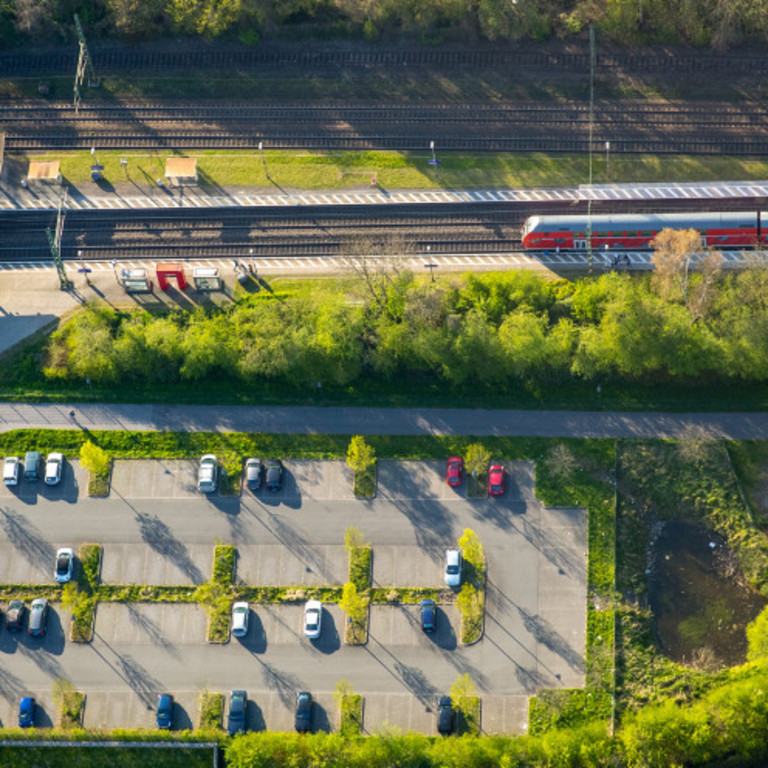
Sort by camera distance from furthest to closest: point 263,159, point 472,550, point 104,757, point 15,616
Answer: point 263,159 → point 15,616 → point 472,550 → point 104,757

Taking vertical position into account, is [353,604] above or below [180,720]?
above

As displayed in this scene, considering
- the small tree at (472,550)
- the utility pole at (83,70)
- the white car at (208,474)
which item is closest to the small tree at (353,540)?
the small tree at (472,550)

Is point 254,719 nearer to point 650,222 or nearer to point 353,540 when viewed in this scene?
point 353,540

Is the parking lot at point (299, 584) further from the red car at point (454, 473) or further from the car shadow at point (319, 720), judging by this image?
the red car at point (454, 473)

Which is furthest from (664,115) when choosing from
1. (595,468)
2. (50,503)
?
(50,503)

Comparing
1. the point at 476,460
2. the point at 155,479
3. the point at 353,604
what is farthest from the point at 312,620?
the point at 476,460

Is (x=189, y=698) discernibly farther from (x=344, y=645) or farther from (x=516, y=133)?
(x=516, y=133)
